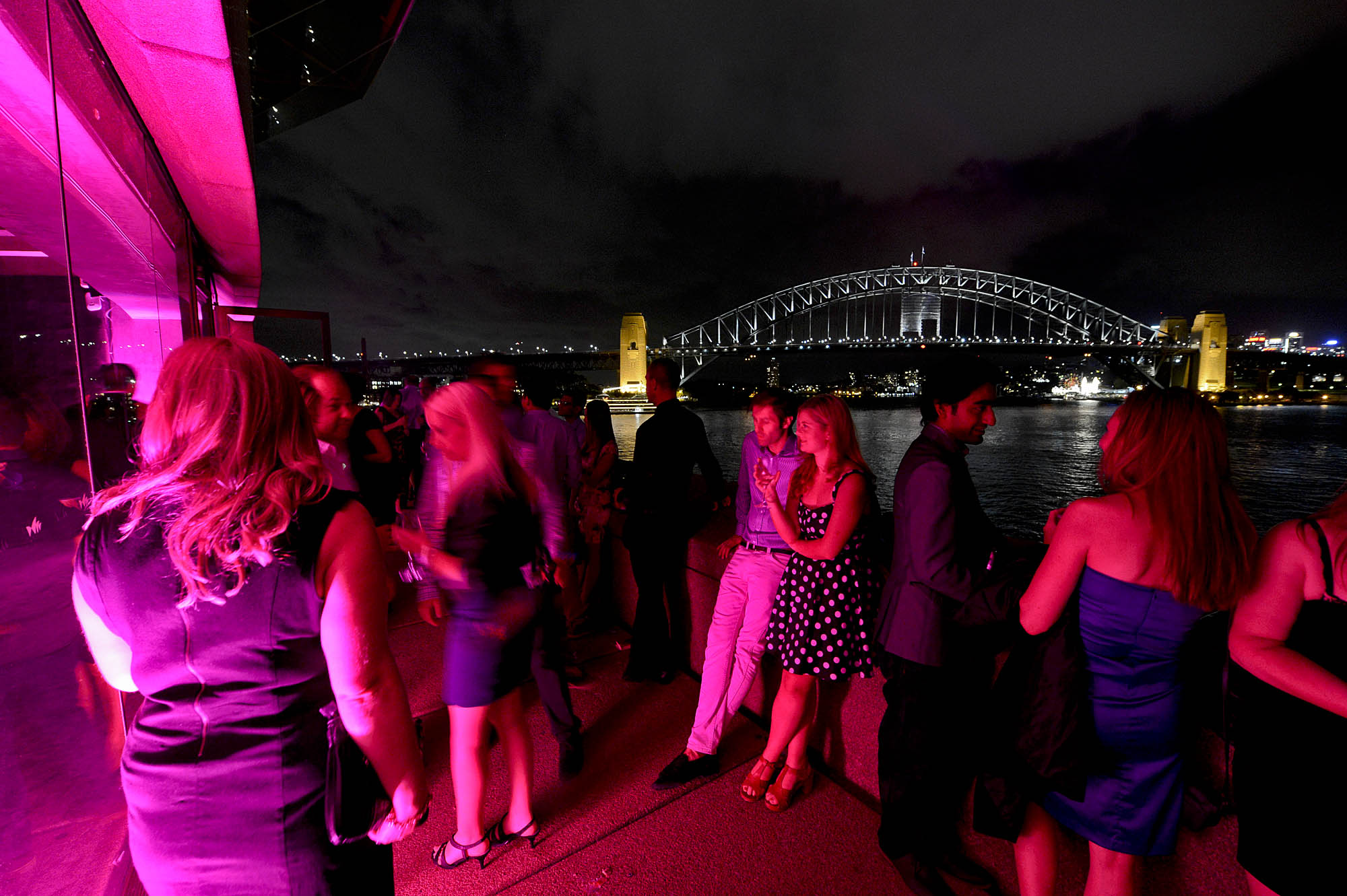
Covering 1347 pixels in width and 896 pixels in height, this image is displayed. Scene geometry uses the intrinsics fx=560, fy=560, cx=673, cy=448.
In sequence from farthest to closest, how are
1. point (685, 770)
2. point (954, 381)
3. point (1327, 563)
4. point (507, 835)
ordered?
point (685, 770)
point (507, 835)
point (954, 381)
point (1327, 563)

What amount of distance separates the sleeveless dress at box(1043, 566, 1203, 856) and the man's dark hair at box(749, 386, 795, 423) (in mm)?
1322

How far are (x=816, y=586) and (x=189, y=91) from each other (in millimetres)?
4126

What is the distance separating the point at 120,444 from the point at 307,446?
255cm

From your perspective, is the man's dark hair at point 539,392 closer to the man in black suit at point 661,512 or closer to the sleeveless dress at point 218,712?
the man in black suit at point 661,512

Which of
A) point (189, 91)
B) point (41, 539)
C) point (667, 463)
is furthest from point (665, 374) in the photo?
point (189, 91)

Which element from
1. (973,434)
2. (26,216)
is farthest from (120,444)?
(973,434)

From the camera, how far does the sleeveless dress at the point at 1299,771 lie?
45.7 inches

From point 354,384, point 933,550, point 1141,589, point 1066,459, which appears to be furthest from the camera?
point 1066,459

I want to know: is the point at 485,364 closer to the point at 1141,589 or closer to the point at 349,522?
the point at 349,522

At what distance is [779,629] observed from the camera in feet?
7.24

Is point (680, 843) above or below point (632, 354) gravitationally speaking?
below

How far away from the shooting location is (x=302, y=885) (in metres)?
1.03

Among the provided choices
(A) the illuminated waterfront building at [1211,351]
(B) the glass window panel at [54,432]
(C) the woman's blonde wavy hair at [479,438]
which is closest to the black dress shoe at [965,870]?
(C) the woman's blonde wavy hair at [479,438]

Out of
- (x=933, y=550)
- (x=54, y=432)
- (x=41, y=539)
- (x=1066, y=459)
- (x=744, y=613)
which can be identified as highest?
A: (x=54, y=432)
